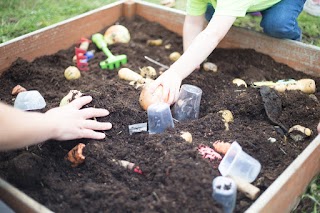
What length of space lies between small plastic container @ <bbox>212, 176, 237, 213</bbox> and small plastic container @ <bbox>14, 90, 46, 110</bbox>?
0.86 metres

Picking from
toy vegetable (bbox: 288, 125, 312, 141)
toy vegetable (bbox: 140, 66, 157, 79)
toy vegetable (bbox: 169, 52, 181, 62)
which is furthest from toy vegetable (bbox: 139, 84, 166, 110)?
toy vegetable (bbox: 169, 52, 181, 62)

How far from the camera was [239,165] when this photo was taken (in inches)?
49.9

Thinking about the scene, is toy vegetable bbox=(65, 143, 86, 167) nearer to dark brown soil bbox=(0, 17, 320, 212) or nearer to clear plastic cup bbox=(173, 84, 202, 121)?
dark brown soil bbox=(0, 17, 320, 212)

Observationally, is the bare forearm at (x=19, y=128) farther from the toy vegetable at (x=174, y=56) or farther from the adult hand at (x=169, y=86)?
the toy vegetable at (x=174, y=56)

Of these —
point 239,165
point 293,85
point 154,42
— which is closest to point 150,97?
point 239,165

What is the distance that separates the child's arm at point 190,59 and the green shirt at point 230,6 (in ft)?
0.10

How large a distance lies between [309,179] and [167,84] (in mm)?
628

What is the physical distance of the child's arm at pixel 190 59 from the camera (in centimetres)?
159

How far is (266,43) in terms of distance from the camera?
207cm

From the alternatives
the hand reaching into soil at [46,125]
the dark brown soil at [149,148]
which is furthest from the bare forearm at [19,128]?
the dark brown soil at [149,148]

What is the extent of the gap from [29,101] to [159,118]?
1.87ft

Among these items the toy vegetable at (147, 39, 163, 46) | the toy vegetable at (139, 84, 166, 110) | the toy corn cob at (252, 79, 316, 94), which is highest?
the toy vegetable at (139, 84, 166, 110)

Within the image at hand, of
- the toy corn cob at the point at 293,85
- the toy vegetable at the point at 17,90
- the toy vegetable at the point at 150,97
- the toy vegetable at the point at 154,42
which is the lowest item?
the toy vegetable at the point at 17,90

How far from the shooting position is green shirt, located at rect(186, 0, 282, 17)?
177 centimetres
